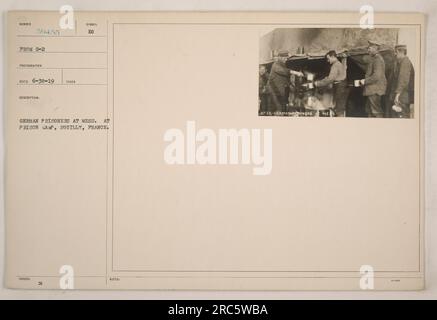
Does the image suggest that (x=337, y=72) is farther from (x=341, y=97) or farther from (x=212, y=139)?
(x=212, y=139)

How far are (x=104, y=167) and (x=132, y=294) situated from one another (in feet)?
0.87

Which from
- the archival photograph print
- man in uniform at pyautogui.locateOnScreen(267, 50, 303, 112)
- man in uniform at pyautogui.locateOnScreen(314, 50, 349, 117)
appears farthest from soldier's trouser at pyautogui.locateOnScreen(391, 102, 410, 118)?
man in uniform at pyautogui.locateOnScreen(267, 50, 303, 112)

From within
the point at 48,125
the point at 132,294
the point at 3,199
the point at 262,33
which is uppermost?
the point at 262,33

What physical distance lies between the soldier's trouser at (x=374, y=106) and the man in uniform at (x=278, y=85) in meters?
0.15

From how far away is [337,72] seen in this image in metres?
0.95

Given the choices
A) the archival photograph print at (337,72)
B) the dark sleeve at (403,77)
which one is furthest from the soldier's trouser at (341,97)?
the dark sleeve at (403,77)

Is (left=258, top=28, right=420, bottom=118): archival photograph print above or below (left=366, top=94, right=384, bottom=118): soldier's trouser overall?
above

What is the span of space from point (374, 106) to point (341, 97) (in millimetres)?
69

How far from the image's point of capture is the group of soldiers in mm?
952

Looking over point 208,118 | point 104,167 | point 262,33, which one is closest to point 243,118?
point 208,118

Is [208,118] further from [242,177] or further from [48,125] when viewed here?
[48,125]

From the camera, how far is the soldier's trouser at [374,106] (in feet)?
3.12

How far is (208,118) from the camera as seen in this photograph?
37.4 inches

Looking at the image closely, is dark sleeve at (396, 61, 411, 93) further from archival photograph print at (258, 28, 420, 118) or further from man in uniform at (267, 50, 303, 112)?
man in uniform at (267, 50, 303, 112)
